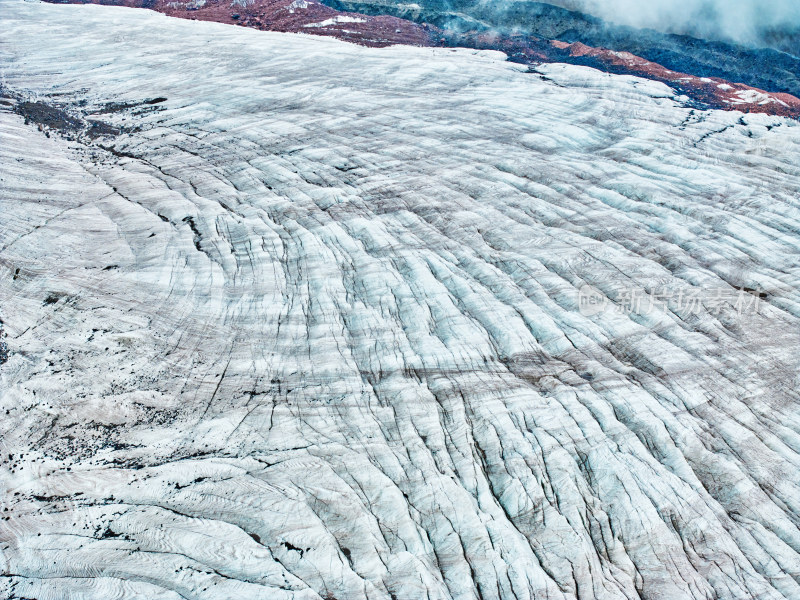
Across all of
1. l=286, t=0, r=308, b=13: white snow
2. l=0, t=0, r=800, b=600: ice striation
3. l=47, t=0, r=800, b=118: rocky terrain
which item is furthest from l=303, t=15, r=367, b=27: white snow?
l=0, t=0, r=800, b=600: ice striation

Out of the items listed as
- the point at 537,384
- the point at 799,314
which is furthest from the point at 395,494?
the point at 799,314

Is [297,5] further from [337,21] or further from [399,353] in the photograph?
[399,353]

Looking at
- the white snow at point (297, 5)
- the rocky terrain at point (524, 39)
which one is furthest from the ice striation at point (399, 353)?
the white snow at point (297, 5)

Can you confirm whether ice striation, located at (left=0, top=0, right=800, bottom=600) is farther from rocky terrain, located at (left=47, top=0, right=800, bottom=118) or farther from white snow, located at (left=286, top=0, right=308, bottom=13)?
white snow, located at (left=286, top=0, right=308, bottom=13)

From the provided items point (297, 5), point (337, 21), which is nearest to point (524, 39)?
point (337, 21)

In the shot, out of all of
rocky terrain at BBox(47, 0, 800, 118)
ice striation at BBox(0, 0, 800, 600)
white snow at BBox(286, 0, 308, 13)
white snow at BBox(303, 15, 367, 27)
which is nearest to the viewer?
ice striation at BBox(0, 0, 800, 600)

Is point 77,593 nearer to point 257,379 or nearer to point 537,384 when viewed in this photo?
point 257,379

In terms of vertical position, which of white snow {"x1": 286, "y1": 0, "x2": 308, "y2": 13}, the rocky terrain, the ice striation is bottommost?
the ice striation

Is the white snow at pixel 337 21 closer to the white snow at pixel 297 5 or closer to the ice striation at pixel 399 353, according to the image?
the white snow at pixel 297 5
